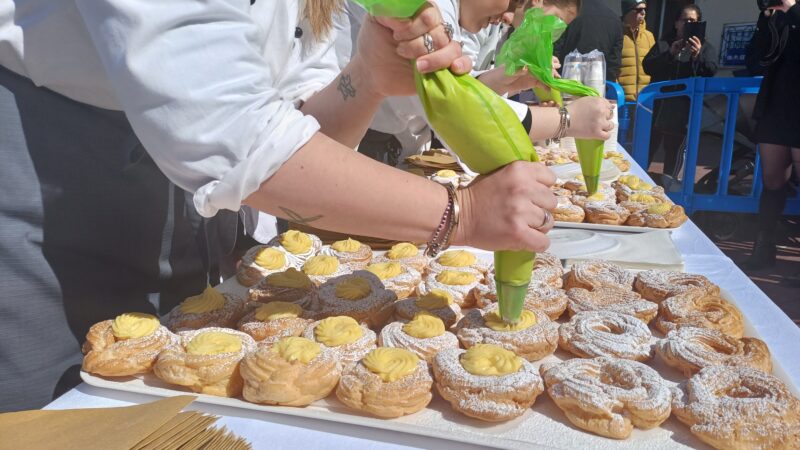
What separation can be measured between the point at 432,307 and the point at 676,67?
19.7ft

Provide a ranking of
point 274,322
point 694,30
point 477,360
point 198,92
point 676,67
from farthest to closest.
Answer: point 676,67, point 694,30, point 274,322, point 477,360, point 198,92

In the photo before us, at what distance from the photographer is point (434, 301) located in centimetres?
152

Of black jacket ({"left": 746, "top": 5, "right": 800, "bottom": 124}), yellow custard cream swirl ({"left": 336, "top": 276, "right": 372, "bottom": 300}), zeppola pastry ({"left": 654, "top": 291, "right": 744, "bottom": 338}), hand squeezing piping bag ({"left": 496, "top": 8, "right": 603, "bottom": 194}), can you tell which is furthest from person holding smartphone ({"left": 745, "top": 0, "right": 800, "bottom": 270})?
yellow custard cream swirl ({"left": 336, "top": 276, "right": 372, "bottom": 300})

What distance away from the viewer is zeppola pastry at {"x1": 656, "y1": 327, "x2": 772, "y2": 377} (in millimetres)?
1217

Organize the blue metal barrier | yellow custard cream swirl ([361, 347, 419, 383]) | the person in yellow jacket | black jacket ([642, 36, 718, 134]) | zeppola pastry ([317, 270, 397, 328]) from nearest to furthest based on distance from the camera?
yellow custard cream swirl ([361, 347, 419, 383])
zeppola pastry ([317, 270, 397, 328])
the blue metal barrier
black jacket ([642, 36, 718, 134])
the person in yellow jacket

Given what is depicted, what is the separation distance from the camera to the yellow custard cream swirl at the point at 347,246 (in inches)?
75.1

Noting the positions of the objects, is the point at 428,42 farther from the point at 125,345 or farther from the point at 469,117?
the point at 125,345

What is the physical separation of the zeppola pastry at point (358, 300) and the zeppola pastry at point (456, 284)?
0.42 ft

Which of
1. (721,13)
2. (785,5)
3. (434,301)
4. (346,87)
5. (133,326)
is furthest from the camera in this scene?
(721,13)

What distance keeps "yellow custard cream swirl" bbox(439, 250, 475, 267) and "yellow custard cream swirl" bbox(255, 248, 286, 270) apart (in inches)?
19.7

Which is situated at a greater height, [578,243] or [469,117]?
[469,117]

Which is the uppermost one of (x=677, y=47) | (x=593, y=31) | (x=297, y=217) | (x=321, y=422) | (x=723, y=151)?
(x=593, y=31)

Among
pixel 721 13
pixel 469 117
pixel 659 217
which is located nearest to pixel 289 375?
pixel 469 117

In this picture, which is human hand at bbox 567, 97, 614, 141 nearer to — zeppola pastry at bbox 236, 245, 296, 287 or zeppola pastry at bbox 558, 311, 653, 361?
zeppola pastry at bbox 558, 311, 653, 361
